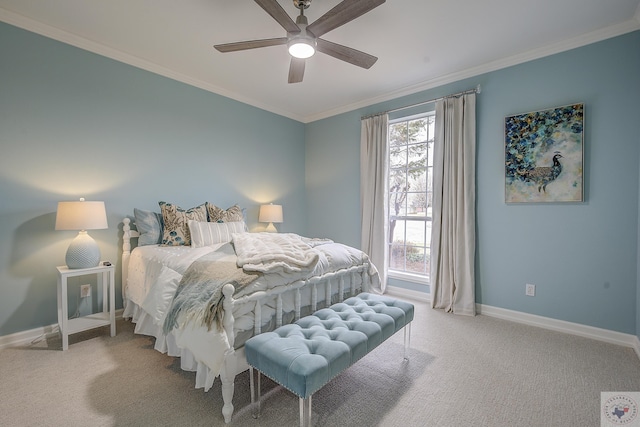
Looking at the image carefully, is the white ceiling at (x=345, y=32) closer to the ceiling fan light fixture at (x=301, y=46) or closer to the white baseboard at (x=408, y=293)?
the ceiling fan light fixture at (x=301, y=46)

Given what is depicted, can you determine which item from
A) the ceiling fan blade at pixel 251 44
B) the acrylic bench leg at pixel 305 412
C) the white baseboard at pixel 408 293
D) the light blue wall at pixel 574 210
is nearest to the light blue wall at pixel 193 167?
the light blue wall at pixel 574 210

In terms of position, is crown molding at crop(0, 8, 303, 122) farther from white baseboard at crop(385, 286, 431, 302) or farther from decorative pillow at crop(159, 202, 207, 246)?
white baseboard at crop(385, 286, 431, 302)

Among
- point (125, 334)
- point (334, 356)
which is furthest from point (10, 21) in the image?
point (334, 356)

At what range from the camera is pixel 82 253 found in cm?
245

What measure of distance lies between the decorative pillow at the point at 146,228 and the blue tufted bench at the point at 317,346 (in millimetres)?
1923

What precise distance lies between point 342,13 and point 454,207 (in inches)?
91.8

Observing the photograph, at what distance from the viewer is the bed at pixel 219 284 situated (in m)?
1.59

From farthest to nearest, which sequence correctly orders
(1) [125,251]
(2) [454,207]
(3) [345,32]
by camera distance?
(2) [454,207]
(1) [125,251]
(3) [345,32]

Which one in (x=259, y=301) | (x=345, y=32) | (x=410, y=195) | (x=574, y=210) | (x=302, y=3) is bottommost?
(x=259, y=301)

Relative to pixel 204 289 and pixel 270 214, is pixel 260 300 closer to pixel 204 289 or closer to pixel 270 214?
pixel 204 289

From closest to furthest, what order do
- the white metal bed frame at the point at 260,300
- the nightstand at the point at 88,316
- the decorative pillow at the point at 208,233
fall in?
the white metal bed frame at the point at 260,300, the nightstand at the point at 88,316, the decorative pillow at the point at 208,233

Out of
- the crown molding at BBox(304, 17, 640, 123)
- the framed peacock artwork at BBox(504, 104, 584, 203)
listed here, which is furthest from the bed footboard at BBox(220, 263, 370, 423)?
the crown molding at BBox(304, 17, 640, 123)

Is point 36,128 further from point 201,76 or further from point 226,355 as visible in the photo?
point 226,355

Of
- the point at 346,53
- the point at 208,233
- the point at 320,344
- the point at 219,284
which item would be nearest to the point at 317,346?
the point at 320,344
